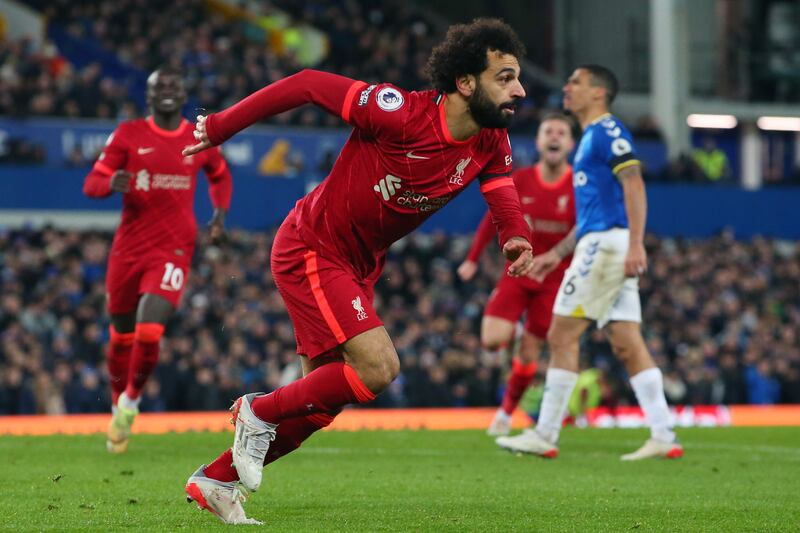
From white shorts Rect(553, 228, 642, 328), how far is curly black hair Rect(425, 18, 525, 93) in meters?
3.77

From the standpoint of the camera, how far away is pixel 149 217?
10711mm

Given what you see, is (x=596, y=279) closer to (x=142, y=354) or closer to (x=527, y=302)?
(x=527, y=302)

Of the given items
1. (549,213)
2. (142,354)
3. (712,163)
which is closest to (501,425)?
(549,213)

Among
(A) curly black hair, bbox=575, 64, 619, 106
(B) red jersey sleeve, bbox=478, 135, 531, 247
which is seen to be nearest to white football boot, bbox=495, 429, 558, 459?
(A) curly black hair, bbox=575, 64, 619, 106

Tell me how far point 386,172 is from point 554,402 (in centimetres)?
415

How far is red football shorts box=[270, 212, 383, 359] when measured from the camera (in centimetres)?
643

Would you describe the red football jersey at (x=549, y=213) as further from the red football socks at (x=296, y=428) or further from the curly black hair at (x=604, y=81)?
the red football socks at (x=296, y=428)

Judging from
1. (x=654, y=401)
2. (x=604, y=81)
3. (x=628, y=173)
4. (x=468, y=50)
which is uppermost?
(x=468, y=50)

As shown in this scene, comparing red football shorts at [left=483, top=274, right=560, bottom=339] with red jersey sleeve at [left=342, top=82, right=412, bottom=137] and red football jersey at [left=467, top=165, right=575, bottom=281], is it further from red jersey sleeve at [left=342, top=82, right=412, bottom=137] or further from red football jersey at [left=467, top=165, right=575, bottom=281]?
red jersey sleeve at [left=342, top=82, right=412, bottom=137]

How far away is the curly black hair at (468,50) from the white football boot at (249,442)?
1741 mm

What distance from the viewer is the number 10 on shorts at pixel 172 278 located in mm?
10508

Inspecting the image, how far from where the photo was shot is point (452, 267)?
25.4 meters

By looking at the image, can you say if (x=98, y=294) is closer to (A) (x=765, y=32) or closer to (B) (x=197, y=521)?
(B) (x=197, y=521)

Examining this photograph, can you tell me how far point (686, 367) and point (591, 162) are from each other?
13577mm
